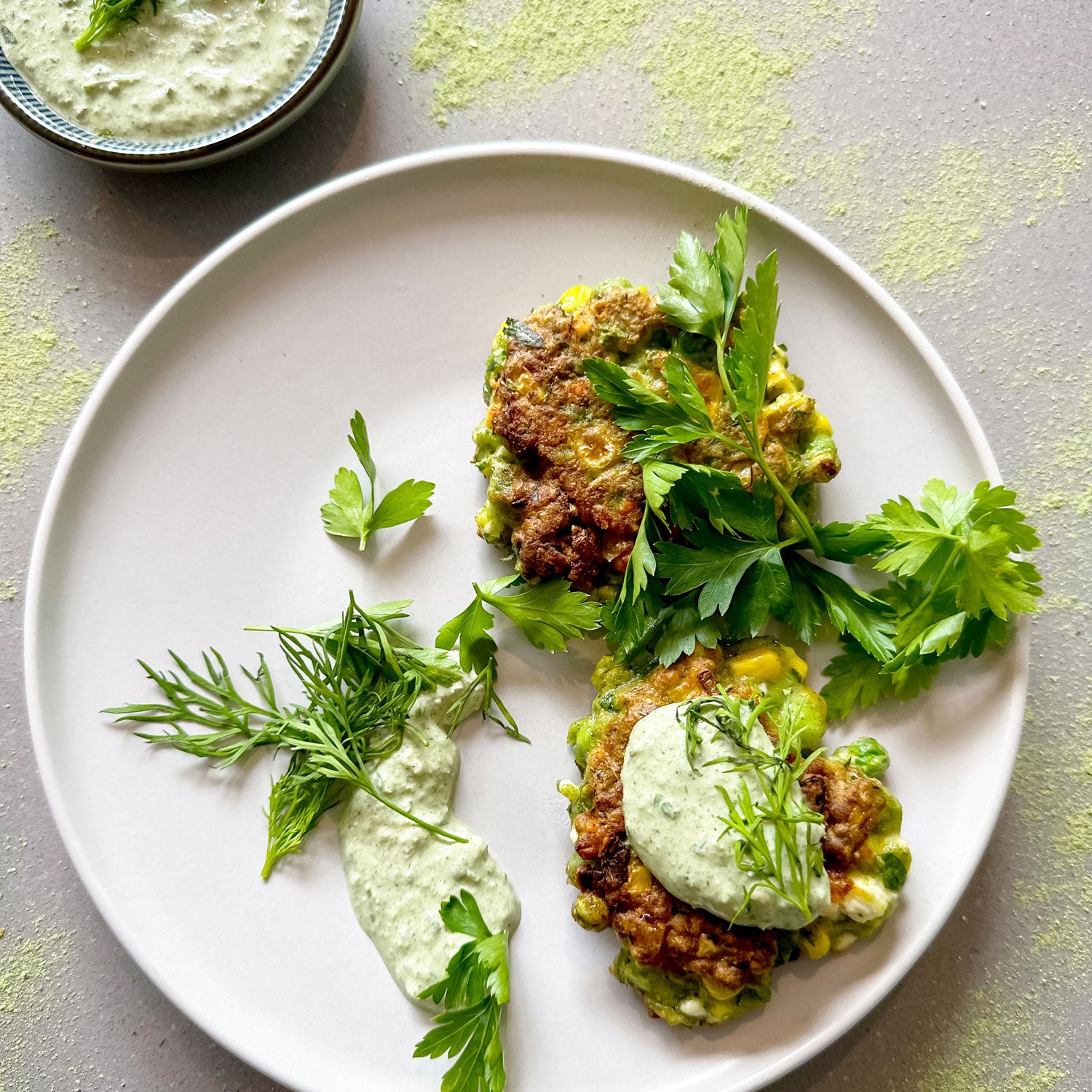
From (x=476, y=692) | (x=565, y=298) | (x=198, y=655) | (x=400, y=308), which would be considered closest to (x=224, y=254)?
(x=400, y=308)

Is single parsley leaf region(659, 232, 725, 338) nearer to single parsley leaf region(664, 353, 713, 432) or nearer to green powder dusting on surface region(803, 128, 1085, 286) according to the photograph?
single parsley leaf region(664, 353, 713, 432)

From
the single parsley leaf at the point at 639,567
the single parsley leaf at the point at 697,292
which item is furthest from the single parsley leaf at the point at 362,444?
the single parsley leaf at the point at 697,292

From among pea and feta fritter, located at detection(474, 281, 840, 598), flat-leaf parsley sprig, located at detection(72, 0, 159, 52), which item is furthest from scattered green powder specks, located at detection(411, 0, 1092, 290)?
flat-leaf parsley sprig, located at detection(72, 0, 159, 52)

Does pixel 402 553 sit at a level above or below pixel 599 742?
above

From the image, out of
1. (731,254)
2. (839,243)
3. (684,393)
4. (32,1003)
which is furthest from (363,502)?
(32,1003)

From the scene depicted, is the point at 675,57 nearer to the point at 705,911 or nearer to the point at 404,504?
the point at 404,504

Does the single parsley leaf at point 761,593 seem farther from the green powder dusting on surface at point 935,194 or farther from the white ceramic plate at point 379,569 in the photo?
the green powder dusting on surface at point 935,194

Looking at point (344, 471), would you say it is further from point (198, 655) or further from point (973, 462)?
point (973, 462)
